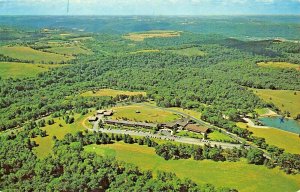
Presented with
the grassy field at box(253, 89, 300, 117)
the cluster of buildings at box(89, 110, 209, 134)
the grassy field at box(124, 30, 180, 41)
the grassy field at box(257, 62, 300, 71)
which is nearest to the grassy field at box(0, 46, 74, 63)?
the cluster of buildings at box(89, 110, 209, 134)

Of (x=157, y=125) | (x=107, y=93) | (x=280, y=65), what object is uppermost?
(x=280, y=65)

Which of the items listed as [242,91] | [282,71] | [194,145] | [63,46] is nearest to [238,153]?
[194,145]

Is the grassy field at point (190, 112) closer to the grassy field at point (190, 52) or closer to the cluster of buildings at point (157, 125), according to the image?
the cluster of buildings at point (157, 125)

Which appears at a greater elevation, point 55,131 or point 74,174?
point 55,131

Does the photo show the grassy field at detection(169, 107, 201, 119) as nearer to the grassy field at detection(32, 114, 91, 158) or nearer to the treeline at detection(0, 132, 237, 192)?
the grassy field at detection(32, 114, 91, 158)

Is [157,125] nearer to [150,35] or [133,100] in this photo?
[133,100]

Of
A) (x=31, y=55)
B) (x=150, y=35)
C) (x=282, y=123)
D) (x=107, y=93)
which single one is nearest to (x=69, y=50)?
(x=31, y=55)

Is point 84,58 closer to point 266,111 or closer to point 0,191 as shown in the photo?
point 266,111
